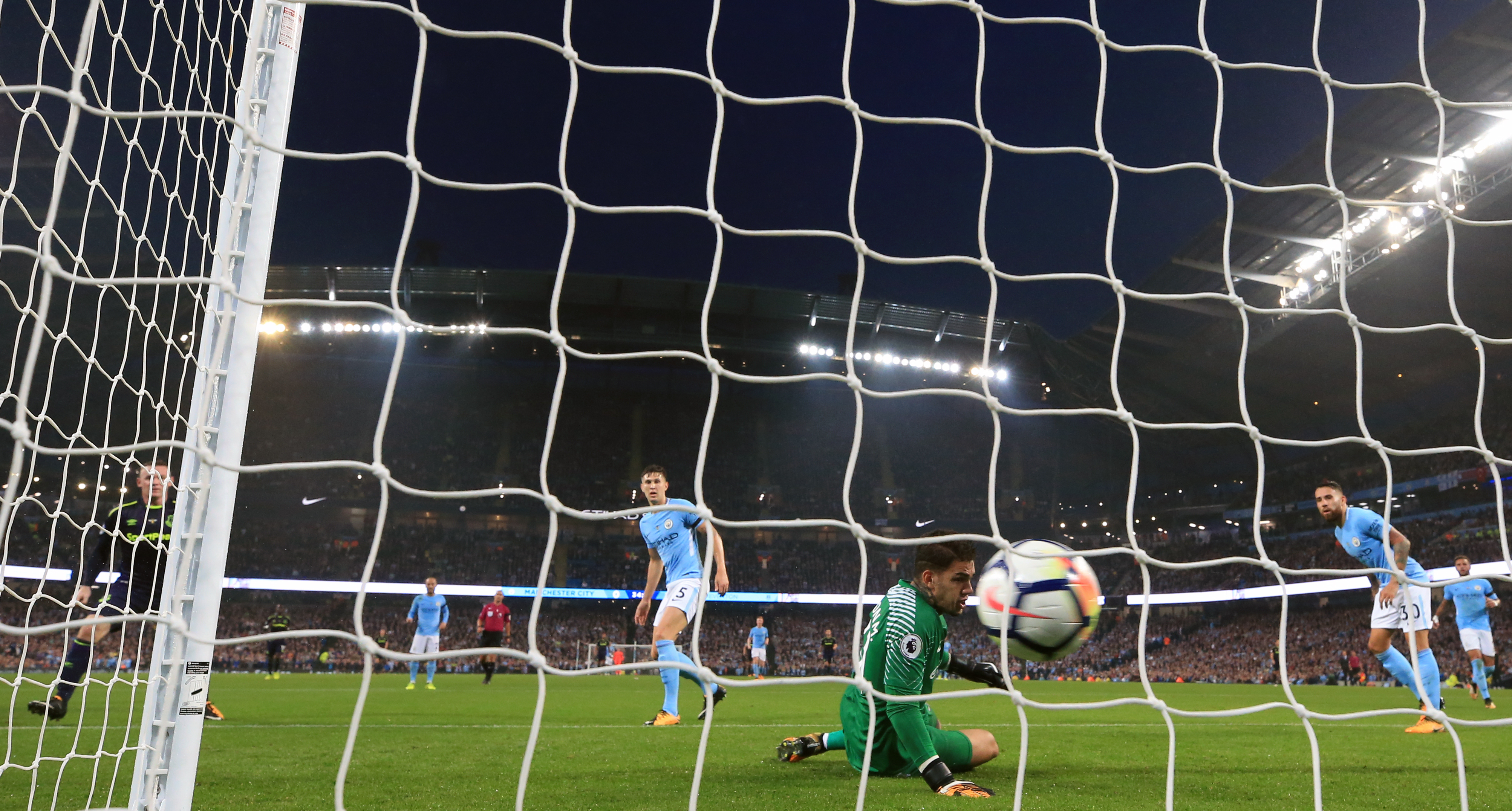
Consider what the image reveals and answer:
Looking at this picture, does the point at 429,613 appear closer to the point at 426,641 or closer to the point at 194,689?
the point at 426,641

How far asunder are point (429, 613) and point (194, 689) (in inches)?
466

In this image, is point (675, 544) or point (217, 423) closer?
point (217, 423)

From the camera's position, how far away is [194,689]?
6.84 ft

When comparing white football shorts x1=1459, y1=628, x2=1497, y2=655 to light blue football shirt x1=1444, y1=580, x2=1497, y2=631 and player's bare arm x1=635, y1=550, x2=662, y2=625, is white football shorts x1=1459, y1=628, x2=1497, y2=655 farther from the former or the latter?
player's bare arm x1=635, y1=550, x2=662, y2=625

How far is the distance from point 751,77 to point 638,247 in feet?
44.3

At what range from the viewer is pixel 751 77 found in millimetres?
25703

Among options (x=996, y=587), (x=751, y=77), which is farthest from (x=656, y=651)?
(x=751, y=77)

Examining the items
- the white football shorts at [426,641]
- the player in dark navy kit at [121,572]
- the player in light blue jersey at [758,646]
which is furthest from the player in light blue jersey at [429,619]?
the player in dark navy kit at [121,572]

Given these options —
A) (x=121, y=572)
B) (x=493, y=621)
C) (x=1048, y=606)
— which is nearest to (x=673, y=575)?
(x=1048, y=606)

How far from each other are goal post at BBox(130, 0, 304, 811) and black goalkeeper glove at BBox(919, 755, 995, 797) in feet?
7.20

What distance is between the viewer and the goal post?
200cm

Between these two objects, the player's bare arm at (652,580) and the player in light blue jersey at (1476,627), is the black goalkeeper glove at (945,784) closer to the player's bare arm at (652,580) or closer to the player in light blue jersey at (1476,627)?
the player's bare arm at (652,580)

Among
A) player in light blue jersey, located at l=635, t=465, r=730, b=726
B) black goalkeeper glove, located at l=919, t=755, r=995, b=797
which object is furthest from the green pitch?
player in light blue jersey, located at l=635, t=465, r=730, b=726

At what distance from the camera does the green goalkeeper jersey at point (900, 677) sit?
3275mm
